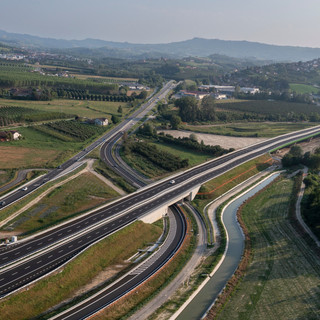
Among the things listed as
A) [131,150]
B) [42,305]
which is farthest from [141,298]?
[131,150]

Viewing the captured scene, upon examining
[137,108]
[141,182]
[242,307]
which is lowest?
[242,307]

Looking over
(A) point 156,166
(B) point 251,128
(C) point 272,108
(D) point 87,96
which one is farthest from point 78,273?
(C) point 272,108

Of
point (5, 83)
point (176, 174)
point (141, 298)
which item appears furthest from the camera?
point (5, 83)

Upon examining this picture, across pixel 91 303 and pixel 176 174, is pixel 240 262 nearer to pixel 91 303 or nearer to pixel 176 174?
pixel 91 303

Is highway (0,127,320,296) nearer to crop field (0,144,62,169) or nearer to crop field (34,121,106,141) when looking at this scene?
crop field (0,144,62,169)

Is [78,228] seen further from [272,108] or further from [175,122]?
[272,108]
